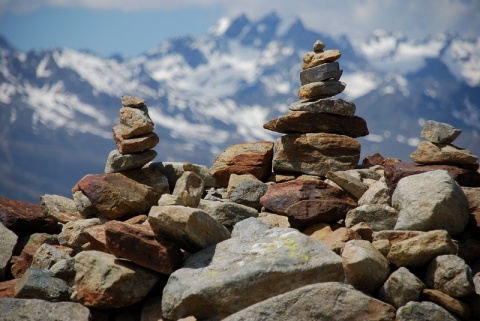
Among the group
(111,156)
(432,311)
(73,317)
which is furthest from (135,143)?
(432,311)

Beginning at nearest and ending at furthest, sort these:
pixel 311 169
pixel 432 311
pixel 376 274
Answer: pixel 432 311 < pixel 376 274 < pixel 311 169

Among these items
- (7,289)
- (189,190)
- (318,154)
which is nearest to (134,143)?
(189,190)

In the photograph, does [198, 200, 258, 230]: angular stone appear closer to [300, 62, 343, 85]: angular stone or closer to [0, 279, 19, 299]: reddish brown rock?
[0, 279, 19, 299]: reddish brown rock

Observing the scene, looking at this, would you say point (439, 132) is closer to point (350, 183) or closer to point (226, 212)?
point (350, 183)

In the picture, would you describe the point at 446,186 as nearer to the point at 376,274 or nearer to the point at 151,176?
the point at 376,274

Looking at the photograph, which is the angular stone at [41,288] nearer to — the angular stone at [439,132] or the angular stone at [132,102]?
the angular stone at [132,102]

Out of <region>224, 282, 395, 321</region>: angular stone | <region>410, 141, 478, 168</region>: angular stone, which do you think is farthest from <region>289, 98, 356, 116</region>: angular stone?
<region>224, 282, 395, 321</region>: angular stone

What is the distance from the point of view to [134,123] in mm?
27203

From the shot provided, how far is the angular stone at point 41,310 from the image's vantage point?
18.5 meters

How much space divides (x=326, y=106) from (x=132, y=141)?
9.50 m

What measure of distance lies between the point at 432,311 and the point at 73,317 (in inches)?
389

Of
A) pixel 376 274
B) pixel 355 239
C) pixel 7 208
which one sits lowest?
pixel 376 274

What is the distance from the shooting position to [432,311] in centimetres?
1716

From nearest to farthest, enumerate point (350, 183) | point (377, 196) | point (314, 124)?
point (377, 196), point (350, 183), point (314, 124)
